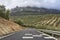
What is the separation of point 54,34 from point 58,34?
1264 mm

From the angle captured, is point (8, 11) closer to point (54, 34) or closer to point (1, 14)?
point (1, 14)

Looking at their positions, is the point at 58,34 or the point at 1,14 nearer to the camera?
the point at 58,34

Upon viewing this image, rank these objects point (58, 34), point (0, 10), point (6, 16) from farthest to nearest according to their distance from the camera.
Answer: point (6, 16) → point (0, 10) → point (58, 34)

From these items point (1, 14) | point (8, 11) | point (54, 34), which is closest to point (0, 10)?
point (1, 14)

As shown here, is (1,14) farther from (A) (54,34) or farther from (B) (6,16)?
(A) (54,34)

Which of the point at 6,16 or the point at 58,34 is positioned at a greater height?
the point at 58,34

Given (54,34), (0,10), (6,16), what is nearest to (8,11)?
(6,16)

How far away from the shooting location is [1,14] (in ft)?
333

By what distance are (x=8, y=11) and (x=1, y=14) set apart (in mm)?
15655

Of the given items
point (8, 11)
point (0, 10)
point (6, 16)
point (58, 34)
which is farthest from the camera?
point (8, 11)

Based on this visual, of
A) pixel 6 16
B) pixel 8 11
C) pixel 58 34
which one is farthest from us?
pixel 8 11

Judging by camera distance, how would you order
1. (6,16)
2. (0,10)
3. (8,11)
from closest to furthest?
(0,10) → (6,16) → (8,11)

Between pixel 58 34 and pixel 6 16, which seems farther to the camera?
pixel 6 16

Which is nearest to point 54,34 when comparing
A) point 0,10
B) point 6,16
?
point 0,10
